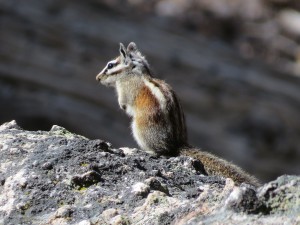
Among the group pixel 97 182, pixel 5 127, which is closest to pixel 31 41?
pixel 5 127

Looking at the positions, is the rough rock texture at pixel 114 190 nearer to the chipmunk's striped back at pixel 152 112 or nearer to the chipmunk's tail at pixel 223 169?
the chipmunk's tail at pixel 223 169

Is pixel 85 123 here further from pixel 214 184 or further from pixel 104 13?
pixel 214 184

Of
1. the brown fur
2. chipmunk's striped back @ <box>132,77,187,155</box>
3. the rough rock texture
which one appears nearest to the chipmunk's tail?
chipmunk's striped back @ <box>132,77,187,155</box>

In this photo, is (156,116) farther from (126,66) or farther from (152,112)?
(126,66)

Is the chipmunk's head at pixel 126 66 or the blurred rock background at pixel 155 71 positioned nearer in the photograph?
the chipmunk's head at pixel 126 66

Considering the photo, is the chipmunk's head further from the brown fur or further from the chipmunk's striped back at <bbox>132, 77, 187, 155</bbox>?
the chipmunk's striped back at <bbox>132, 77, 187, 155</bbox>

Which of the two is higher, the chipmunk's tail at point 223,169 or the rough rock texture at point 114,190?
the chipmunk's tail at point 223,169

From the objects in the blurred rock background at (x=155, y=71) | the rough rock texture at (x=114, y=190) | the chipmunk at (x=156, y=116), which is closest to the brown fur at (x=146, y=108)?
the chipmunk at (x=156, y=116)
